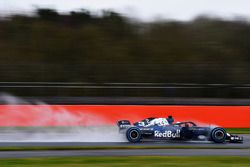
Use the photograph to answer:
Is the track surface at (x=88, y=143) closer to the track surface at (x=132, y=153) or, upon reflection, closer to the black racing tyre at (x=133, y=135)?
the track surface at (x=132, y=153)

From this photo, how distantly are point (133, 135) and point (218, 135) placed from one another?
7.95ft

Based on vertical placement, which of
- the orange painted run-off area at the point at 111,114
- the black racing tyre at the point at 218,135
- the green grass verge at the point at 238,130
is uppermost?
the orange painted run-off area at the point at 111,114

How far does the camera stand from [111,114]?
1962cm

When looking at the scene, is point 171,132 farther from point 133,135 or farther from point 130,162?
point 130,162

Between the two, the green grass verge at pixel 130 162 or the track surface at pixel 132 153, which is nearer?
the green grass verge at pixel 130 162

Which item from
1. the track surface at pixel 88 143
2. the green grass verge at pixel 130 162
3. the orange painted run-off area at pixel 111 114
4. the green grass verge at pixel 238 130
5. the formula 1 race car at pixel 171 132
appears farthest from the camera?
the orange painted run-off area at pixel 111 114

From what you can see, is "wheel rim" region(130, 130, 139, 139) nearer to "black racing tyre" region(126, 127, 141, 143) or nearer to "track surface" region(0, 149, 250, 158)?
"black racing tyre" region(126, 127, 141, 143)

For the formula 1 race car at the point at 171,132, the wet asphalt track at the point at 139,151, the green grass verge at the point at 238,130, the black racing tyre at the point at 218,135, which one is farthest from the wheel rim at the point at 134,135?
the green grass verge at the point at 238,130

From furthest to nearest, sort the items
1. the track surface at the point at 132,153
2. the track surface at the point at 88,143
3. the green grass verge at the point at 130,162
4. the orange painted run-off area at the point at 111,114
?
the orange painted run-off area at the point at 111,114 → the track surface at the point at 88,143 → the track surface at the point at 132,153 → the green grass verge at the point at 130,162

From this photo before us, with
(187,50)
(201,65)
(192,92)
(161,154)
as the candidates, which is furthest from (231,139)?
(187,50)

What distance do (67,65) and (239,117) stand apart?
27.9 ft

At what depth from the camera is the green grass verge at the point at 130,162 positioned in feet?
34.8

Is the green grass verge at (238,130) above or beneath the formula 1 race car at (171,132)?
above

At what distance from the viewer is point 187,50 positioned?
96.3ft
